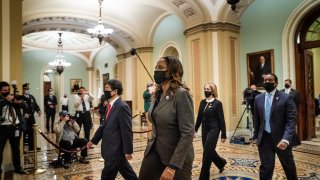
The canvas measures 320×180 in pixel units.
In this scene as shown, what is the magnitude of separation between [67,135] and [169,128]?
388 centimetres

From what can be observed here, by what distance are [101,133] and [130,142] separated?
18.3 inches

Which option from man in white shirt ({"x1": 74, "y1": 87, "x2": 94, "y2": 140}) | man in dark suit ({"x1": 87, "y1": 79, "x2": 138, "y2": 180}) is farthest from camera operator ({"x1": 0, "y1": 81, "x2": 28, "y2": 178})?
man in dark suit ({"x1": 87, "y1": 79, "x2": 138, "y2": 180})

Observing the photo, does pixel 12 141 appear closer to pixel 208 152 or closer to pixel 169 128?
pixel 208 152

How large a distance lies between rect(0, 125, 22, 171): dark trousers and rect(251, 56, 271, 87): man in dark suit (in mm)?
6640

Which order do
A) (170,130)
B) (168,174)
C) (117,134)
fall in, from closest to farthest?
(168,174)
(170,130)
(117,134)

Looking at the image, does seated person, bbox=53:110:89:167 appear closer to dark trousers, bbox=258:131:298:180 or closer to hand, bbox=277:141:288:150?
dark trousers, bbox=258:131:298:180

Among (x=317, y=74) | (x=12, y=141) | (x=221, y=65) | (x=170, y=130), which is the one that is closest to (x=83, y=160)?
(x=12, y=141)

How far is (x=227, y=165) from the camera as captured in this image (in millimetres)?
5250

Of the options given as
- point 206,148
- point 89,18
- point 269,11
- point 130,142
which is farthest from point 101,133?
point 89,18

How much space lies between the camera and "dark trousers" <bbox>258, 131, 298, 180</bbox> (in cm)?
317

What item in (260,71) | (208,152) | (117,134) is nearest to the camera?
(117,134)

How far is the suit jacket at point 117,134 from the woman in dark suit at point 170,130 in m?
1.10

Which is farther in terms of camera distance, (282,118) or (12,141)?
(12,141)

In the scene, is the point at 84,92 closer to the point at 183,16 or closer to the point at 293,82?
the point at 183,16
